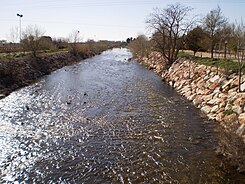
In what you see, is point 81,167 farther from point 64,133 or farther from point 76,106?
point 76,106

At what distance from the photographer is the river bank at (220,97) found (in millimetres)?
11266

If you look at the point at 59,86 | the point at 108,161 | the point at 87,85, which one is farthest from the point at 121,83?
the point at 108,161

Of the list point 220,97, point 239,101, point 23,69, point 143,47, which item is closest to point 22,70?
point 23,69

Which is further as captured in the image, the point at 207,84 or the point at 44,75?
the point at 44,75

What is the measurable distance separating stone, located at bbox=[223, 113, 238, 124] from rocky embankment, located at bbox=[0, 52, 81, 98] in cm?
1896

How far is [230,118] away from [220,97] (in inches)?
157

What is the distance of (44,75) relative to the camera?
124ft

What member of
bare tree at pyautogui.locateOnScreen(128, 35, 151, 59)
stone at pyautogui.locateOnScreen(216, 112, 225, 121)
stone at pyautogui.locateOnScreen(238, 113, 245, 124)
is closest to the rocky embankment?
stone at pyautogui.locateOnScreen(216, 112, 225, 121)

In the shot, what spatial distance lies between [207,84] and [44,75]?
24.0 metres

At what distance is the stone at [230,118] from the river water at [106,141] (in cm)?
81

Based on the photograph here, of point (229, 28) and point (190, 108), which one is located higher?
point (229, 28)

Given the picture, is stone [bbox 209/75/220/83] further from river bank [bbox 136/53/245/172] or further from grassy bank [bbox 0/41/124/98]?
grassy bank [bbox 0/41/124/98]

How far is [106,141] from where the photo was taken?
13.9 metres

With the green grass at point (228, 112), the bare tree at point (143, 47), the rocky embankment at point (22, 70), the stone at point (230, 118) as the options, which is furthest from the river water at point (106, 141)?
the bare tree at point (143, 47)
